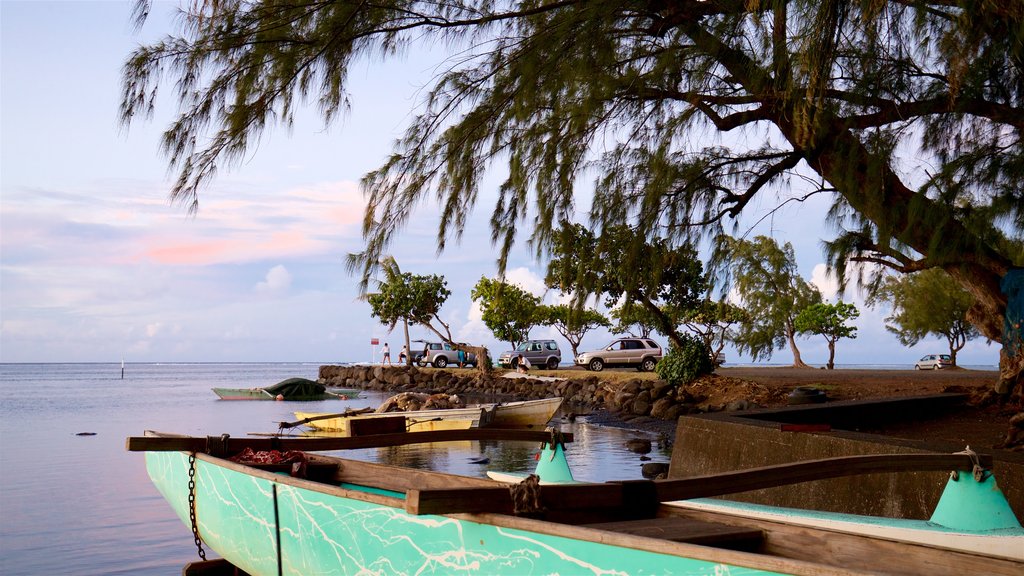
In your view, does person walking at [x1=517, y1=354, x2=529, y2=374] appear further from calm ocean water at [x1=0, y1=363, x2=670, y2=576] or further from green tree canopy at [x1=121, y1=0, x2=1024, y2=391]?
green tree canopy at [x1=121, y1=0, x2=1024, y2=391]

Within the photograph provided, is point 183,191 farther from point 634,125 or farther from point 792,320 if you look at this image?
point 792,320

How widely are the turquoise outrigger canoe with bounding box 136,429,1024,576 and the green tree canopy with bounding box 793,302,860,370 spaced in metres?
38.4

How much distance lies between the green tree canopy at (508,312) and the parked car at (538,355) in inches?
123

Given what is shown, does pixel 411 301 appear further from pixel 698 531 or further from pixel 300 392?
pixel 698 531

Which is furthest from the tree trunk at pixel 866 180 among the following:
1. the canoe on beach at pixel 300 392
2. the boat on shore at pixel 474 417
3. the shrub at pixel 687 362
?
the canoe on beach at pixel 300 392

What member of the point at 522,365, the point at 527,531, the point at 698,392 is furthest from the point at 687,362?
the point at 522,365

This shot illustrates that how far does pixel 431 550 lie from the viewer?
329cm

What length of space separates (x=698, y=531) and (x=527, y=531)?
92 cm

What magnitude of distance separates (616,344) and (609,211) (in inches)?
1086

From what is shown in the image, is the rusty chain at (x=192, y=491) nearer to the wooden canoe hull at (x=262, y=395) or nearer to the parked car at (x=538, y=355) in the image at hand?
the wooden canoe hull at (x=262, y=395)

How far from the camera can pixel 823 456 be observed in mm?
6684

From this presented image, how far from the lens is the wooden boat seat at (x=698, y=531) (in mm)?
3283

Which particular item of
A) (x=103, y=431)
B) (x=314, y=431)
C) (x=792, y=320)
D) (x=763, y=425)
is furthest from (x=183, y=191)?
(x=792, y=320)

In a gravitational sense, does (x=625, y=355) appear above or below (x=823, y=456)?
above
